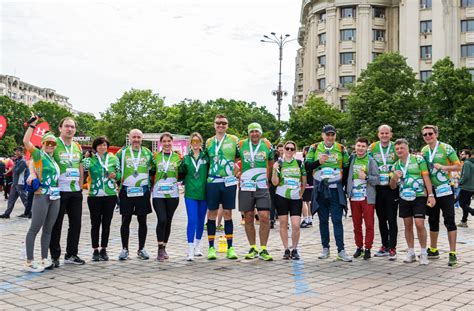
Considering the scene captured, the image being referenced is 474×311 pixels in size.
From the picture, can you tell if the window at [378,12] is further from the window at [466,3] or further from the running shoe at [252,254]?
the running shoe at [252,254]

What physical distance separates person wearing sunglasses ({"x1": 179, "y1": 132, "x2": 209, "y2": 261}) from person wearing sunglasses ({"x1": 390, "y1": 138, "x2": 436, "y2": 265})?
117 inches

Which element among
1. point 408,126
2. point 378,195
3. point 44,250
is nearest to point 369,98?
point 408,126

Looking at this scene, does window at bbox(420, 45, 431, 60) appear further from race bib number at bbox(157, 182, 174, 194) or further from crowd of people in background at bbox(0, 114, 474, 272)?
race bib number at bbox(157, 182, 174, 194)

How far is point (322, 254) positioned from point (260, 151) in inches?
76.4

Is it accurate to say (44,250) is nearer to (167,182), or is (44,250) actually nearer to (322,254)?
(167,182)

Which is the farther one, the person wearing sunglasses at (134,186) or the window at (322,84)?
the window at (322,84)

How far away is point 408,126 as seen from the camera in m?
43.2

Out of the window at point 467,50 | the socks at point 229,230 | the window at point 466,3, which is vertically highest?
the window at point 466,3

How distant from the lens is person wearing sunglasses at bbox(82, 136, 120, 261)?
780cm

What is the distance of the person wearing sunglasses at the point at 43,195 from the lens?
22.7ft

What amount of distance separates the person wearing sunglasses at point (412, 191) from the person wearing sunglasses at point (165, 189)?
3426 millimetres

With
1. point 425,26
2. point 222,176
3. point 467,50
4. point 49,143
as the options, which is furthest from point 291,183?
point 425,26

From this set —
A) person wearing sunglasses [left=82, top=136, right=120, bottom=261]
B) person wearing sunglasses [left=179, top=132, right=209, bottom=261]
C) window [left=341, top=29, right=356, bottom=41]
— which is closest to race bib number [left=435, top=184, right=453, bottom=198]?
person wearing sunglasses [left=179, top=132, right=209, bottom=261]

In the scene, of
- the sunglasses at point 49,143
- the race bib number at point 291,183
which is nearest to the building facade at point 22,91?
the sunglasses at point 49,143
